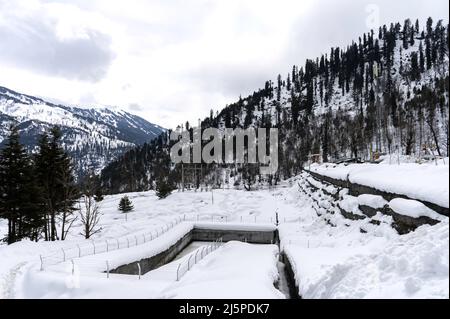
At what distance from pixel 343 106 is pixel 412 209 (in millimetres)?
121731

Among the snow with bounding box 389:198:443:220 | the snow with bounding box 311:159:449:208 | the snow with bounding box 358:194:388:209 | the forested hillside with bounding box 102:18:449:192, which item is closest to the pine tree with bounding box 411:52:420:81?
the forested hillside with bounding box 102:18:449:192

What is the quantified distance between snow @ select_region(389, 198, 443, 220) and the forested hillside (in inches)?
2702

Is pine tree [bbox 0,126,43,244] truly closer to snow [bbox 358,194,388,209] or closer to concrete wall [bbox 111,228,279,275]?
concrete wall [bbox 111,228,279,275]

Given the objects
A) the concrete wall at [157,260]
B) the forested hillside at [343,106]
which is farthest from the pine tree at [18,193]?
the forested hillside at [343,106]

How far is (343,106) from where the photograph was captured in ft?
405

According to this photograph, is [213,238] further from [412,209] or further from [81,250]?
[412,209]

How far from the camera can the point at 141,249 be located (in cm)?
2275

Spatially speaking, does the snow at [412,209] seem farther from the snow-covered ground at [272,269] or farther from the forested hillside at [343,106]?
the forested hillside at [343,106]

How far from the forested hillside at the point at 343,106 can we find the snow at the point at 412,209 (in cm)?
6864

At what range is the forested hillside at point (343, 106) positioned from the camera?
87.1 metres

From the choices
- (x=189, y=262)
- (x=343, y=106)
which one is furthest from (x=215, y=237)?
(x=343, y=106)

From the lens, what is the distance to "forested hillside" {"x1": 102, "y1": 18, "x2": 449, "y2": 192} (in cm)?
8712

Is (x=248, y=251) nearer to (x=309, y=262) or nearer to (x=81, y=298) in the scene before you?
(x=309, y=262)
